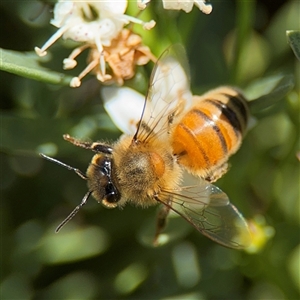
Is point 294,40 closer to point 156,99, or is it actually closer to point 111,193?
point 156,99

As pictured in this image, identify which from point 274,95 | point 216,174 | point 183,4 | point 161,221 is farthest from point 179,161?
point 183,4

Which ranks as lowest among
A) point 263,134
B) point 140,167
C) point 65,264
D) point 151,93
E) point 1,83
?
point 65,264

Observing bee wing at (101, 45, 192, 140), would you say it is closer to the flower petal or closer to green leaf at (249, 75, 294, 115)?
the flower petal

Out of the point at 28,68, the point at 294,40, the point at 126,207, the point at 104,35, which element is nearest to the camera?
the point at 294,40

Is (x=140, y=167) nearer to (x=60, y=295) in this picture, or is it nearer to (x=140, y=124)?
(x=140, y=124)

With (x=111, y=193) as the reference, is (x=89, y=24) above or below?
above

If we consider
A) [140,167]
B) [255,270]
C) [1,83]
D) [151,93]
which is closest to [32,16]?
[1,83]

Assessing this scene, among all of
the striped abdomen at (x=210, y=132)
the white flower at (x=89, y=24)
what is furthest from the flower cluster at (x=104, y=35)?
the striped abdomen at (x=210, y=132)
